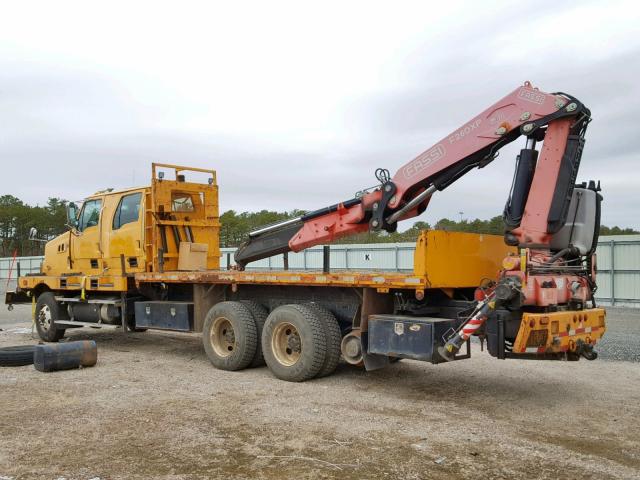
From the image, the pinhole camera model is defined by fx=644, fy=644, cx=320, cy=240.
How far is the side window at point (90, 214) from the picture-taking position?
12.1 meters

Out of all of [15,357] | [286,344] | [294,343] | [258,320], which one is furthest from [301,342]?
[15,357]

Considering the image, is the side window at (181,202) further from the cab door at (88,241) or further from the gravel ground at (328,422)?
the gravel ground at (328,422)

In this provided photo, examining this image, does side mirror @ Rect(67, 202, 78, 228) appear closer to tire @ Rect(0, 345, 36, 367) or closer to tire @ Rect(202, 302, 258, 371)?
tire @ Rect(0, 345, 36, 367)

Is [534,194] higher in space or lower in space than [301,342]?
higher

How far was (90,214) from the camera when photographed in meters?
12.3

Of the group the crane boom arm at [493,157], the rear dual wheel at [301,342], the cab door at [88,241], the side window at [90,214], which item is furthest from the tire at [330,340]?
the side window at [90,214]

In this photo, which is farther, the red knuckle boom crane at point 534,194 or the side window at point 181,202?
the side window at point 181,202

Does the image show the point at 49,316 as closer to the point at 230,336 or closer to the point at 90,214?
the point at 90,214

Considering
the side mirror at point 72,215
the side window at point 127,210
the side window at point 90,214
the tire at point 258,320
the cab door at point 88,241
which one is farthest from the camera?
the side mirror at point 72,215

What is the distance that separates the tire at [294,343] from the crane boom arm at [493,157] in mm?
1350

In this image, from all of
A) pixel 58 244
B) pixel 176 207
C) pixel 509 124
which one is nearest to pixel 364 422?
pixel 509 124

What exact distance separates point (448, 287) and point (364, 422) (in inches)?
79.1

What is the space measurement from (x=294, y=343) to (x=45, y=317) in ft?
21.8

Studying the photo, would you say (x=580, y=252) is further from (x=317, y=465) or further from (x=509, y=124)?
(x=317, y=465)
